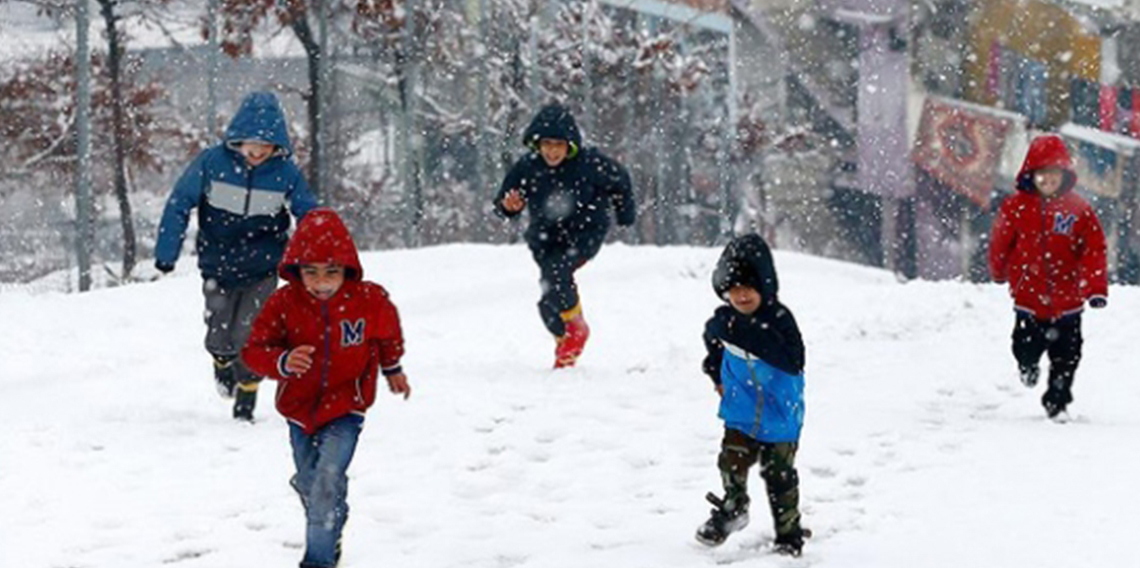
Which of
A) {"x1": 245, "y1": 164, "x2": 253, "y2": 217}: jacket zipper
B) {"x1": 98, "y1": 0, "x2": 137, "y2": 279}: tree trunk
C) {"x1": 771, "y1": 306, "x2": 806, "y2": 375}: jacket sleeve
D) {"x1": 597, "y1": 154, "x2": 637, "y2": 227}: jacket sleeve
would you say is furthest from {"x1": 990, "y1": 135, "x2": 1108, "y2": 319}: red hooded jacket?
{"x1": 98, "y1": 0, "x2": 137, "y2": 279}: tree trunk

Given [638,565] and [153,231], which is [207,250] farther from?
[153,231]

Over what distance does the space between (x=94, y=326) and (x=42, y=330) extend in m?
0.56

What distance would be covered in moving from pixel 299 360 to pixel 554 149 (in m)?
4.85

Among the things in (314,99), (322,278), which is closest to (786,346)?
(322,278)

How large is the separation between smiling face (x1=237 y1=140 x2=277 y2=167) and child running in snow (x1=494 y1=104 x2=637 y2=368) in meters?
2.18

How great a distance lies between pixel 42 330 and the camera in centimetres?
1223

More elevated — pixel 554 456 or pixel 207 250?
pixel 207 250

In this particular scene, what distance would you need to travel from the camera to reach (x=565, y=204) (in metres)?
9.74

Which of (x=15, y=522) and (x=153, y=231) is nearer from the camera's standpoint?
(x=15, y=522)

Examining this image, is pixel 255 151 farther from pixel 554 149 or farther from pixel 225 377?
pixel 554 149

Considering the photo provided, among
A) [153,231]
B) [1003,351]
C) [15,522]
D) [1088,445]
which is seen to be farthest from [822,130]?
[15,522]

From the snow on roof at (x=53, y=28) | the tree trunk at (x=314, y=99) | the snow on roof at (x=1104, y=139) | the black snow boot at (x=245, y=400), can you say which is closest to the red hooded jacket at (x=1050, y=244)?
the black snow boot at (x=245, y=400)

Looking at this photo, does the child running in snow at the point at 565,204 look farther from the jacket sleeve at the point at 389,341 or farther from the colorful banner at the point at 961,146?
the colorful banner at the point at 961,146

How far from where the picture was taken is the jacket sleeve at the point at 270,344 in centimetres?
503
